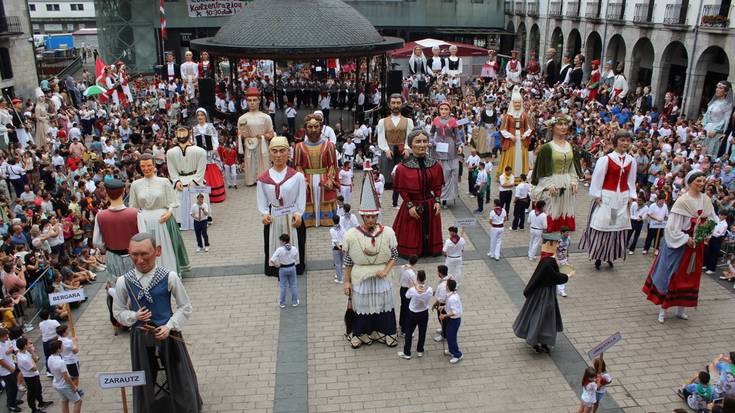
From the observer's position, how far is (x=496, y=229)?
1101 cm

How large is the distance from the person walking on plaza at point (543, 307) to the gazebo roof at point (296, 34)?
1211cm

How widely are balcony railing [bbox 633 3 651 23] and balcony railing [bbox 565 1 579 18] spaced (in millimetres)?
5658

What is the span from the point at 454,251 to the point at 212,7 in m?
31.4

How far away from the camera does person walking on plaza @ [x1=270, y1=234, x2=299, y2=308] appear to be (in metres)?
8.90

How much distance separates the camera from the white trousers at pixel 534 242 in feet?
35.9

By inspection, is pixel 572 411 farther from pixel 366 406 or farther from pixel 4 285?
pixel 4 285

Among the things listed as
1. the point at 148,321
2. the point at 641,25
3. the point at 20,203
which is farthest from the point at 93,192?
the point at 641,25

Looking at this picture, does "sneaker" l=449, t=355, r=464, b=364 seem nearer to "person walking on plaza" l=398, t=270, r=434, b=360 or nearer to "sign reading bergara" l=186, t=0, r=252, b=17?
"person walking on plaza" l=398, t=270, r=434, b=360

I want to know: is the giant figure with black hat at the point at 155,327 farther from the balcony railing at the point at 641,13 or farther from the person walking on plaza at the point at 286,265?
the balcony railing at the point at 641,13

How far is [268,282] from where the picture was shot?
1052cm

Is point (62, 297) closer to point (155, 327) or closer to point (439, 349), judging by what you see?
point (155, 327)

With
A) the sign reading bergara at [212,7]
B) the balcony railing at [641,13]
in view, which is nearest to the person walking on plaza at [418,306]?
the balcony railing at [641,13]

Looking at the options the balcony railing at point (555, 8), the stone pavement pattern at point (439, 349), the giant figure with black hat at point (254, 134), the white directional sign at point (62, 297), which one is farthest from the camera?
the balcony railing at point (555, 8)

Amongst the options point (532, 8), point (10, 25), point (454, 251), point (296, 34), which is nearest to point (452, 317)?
point (454, 251)
